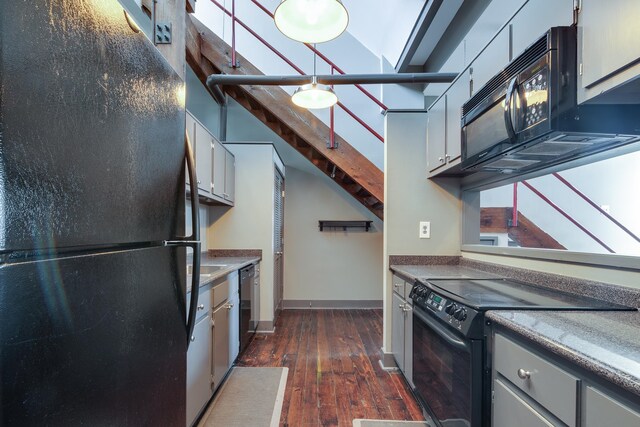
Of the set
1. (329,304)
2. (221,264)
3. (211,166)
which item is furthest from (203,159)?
(329,304)

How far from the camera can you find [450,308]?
1533 mm

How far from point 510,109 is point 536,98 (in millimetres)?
151

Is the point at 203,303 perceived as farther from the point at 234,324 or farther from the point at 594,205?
the point at 594,205

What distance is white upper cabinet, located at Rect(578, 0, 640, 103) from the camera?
964mm

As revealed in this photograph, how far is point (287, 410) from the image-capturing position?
7.28 feet

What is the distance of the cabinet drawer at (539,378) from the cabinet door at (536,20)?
1.24 meters

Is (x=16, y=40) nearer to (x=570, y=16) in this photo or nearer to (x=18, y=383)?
(x=18, y=383)

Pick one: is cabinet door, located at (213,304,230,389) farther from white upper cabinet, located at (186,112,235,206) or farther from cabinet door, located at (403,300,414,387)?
cabinet door, located at (403,300,414,387)

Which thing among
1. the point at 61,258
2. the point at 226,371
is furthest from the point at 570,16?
the point at 226,371

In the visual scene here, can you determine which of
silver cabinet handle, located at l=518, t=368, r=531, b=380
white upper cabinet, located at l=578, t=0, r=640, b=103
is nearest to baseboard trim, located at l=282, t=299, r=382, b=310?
silver cabinet handle, located at l=518, t=368, r=531, b=380

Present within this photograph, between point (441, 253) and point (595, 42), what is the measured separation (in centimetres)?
198

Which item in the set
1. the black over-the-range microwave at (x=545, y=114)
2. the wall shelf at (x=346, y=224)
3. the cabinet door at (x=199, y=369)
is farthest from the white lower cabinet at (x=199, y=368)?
the wall shelf at (x=346, y=224)

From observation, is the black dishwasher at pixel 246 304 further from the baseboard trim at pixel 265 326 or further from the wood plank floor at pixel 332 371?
the baseboard trim at pixel 265 326

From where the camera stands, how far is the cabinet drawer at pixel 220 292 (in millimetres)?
2234
